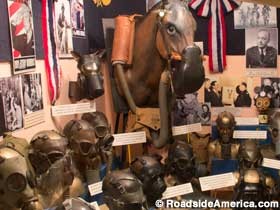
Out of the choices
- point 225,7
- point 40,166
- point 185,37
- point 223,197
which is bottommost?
point 223,197

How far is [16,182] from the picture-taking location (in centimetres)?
156

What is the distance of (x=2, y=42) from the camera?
6.40ft

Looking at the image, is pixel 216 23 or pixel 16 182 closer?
pixel 16 182

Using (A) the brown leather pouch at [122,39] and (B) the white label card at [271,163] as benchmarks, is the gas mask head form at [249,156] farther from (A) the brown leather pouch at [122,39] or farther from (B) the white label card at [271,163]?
(A) the brown leather pouch at [122,39]

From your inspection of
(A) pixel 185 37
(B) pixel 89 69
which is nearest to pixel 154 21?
(A) pixel 185 37

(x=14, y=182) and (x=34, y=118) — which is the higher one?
(x=34, y=118)

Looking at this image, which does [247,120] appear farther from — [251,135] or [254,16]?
[254,16]

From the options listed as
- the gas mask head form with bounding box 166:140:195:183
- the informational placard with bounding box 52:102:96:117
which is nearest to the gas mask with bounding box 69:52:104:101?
the informational placard with bounding box 52:102:96:117

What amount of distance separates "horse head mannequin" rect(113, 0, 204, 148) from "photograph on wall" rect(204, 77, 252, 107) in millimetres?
702

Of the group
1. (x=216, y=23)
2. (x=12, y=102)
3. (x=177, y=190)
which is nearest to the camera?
(x=12, y=102)

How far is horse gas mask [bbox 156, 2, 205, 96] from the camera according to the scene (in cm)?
239

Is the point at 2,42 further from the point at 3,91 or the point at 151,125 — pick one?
the point at 151,125

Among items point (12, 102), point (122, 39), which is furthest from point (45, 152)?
point (122, 39)

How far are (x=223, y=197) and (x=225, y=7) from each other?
1320mm
